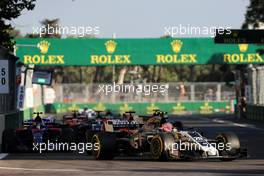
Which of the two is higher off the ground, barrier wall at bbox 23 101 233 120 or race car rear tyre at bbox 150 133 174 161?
barrier wall at bbox 23 101 233 120

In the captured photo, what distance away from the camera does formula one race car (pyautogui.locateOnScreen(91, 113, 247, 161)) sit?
2092 cm

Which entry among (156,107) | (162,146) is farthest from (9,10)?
(156,107)

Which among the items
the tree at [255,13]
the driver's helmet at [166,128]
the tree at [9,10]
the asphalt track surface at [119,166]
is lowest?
the asphalt track surface at [119,166]

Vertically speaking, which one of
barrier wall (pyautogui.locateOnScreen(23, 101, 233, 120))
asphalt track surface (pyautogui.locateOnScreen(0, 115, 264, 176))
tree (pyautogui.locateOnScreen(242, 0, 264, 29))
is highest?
tree (pyautogui.locateOnScreen(242, 0, 264, 29))

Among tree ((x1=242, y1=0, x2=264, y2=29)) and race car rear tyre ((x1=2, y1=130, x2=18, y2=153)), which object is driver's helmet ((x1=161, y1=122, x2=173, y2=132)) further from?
tree ((x1=242, y1=0, x2=264, y2=29))

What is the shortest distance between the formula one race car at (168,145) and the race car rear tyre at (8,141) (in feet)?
12.3

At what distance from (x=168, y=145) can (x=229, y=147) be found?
155cm

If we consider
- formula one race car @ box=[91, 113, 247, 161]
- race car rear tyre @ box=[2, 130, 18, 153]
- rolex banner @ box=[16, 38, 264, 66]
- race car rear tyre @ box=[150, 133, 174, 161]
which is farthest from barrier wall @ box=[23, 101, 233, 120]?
race car rear tyre @ box=[150, 133, 174, 161]

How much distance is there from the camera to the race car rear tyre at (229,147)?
21.1m

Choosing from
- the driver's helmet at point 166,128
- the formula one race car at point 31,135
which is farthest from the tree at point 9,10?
the driver's helmet at point 166,128

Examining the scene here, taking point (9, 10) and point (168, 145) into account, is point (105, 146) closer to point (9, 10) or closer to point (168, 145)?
point (168, 145)

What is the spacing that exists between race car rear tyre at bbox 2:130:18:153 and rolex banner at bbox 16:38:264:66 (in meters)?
34.6

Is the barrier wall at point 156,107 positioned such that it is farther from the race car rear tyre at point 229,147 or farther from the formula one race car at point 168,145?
the race car rear tyre at point 229,147

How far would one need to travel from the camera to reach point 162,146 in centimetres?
2103
